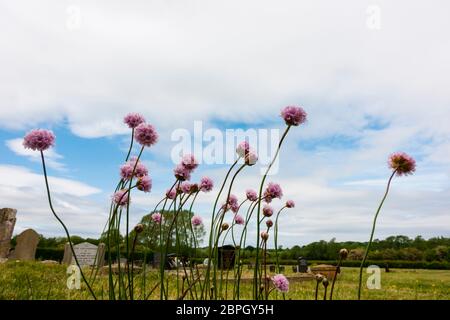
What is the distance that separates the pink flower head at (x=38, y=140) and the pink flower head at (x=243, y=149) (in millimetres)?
1216

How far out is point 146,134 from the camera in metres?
2.75

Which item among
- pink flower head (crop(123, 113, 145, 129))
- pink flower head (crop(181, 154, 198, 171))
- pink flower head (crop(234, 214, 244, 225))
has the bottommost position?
pink flower head (crop(234, 214, 244, 225))

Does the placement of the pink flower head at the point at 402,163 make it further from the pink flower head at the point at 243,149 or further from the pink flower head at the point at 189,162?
the pink flower head at the point at 189,162

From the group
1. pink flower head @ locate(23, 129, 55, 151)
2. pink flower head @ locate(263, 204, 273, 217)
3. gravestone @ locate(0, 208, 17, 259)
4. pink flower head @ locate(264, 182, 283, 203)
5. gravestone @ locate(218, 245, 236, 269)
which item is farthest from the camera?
gravestone @ locate(0, 208, 17, 259)

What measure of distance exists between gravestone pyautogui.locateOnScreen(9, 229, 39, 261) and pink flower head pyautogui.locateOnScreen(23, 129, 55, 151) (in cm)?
1580

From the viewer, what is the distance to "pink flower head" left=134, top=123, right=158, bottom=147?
9.00 ft

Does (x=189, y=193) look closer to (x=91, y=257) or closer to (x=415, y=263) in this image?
(x=91, y=257)

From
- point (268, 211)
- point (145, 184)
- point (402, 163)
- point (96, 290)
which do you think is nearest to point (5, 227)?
point (96, 290)

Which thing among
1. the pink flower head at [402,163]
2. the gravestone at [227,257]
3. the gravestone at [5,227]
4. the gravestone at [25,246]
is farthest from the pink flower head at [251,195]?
the gravestone at [25,246]

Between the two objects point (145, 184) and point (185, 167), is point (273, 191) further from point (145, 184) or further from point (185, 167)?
point (145, 184)

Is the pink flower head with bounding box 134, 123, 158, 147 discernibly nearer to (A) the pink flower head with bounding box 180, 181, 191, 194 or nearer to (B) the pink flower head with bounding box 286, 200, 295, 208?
(A) the pink flower head with bounding box 180, 181, 191, 194

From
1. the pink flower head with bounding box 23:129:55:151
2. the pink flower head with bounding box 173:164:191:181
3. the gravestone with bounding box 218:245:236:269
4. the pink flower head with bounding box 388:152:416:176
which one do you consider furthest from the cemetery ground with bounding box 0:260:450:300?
the pink flower head with bounding box 388:152:416:176
